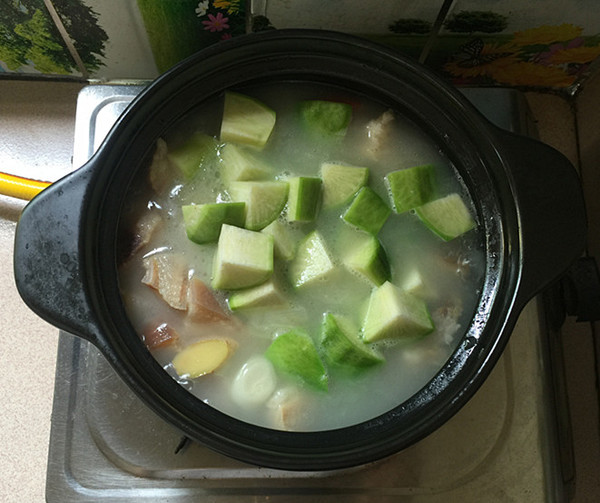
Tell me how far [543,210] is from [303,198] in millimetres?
348

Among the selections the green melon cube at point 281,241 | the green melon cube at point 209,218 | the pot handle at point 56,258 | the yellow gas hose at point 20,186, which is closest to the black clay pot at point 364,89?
the pot handle at point 56,258

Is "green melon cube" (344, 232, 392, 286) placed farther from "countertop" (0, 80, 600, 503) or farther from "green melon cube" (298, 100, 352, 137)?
"countertop" (0, 80, 600, 503)

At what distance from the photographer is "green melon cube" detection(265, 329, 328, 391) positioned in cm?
100

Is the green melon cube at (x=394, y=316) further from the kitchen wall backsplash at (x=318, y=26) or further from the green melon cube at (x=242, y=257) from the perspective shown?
the kitchen wall backsplash at (x=318, y=26)

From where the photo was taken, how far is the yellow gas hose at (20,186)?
1.28 meters

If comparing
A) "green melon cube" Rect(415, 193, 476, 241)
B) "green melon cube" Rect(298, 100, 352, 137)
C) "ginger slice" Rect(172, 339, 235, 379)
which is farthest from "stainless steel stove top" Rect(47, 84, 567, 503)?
"green melon cube" Rect(298, 100, 352, 137)

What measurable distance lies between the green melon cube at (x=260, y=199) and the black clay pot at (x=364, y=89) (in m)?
0.15

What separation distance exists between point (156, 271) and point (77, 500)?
41 cm

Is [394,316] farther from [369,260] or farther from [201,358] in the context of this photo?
[201,358]

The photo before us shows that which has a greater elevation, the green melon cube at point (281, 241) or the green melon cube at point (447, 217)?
the green melon cube at point (447, 217)

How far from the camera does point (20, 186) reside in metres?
1.28

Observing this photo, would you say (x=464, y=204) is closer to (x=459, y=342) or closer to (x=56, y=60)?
(x=459, y=342)

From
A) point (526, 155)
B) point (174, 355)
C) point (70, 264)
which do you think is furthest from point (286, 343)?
point (526, 155)

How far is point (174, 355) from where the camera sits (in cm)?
102
